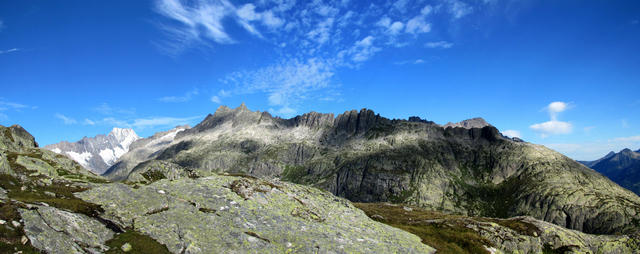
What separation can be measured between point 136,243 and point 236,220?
8132mm

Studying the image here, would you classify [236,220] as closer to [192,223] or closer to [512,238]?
[192,223]

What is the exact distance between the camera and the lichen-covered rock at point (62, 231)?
17359mm

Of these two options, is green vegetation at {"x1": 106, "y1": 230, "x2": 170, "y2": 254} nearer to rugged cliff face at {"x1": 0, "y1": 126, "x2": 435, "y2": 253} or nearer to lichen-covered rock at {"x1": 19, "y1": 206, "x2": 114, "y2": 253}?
rugged cliff face at {"x1": 0, "y1": 126, "x2": 435, "y2": 253}

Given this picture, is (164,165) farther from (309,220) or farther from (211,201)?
(309,220)

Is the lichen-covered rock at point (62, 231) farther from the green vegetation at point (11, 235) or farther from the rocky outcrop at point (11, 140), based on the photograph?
the rocky outcrop at point (11, 140)

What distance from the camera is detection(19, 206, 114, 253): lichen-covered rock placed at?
57.0 ft

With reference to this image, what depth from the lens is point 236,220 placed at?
27016mm

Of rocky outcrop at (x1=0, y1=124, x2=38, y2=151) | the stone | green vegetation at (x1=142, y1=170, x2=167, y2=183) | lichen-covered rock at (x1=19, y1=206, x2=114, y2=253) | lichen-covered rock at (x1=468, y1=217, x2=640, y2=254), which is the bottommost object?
lichen-covered rock at (x1=468, y1=217, x2=640, y2=254)

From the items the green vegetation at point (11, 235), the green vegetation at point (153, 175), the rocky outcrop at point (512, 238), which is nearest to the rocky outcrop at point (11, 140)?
the green vegetation at point (153, 175)

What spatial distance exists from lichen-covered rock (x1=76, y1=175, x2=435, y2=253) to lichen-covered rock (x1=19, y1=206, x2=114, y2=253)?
2283mm

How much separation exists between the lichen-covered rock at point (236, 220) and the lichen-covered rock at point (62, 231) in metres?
2.28

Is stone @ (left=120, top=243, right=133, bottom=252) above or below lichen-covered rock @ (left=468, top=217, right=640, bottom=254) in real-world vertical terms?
above

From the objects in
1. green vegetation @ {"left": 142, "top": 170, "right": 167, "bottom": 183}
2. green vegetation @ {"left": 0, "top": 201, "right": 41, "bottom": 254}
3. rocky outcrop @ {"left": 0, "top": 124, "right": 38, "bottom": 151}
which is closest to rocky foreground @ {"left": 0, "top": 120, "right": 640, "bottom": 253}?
green vegetation @ {"left": 0, "top": 201, "right": 41, "bottom": 254}

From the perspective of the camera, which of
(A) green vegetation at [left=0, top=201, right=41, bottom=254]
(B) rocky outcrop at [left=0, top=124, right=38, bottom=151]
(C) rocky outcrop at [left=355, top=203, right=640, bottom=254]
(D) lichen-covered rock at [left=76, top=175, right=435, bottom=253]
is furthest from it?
(B) rocky outcrop at [left=0, top=124, right=38, bottom=151]
